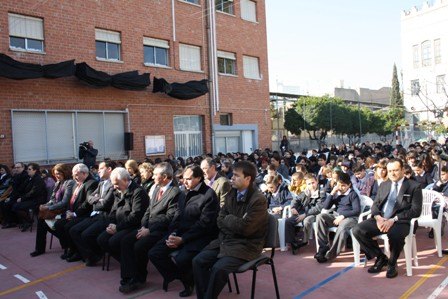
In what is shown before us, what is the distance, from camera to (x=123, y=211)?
5719 mm

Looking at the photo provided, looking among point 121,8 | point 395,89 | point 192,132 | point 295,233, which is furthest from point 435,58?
point 295,233

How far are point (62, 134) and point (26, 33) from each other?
3.32 m

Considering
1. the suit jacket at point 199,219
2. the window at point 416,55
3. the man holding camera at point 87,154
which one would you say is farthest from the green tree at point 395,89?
the suit jacket at point 199,219

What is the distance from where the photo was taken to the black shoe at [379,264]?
209 inches

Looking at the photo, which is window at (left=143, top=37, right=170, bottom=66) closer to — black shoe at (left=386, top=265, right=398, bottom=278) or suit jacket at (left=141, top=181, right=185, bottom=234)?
suit jacket at (left=141, top=181, right=185, bottom=234)

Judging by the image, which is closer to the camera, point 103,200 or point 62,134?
point 103,200

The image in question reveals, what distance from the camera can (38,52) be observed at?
12.9 m

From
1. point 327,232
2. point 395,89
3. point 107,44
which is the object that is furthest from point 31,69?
point 395,89

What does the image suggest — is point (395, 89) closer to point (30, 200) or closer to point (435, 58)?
point (435, 58)

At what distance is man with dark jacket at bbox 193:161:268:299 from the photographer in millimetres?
4184

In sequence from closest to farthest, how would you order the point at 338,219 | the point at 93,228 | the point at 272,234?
1. the point at 272,234
2. the point at 338,219
3. the point at 93,228

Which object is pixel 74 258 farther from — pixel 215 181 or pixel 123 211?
pixel 215 181

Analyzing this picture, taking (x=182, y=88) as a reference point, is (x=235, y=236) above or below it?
below

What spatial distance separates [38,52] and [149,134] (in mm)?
4890
